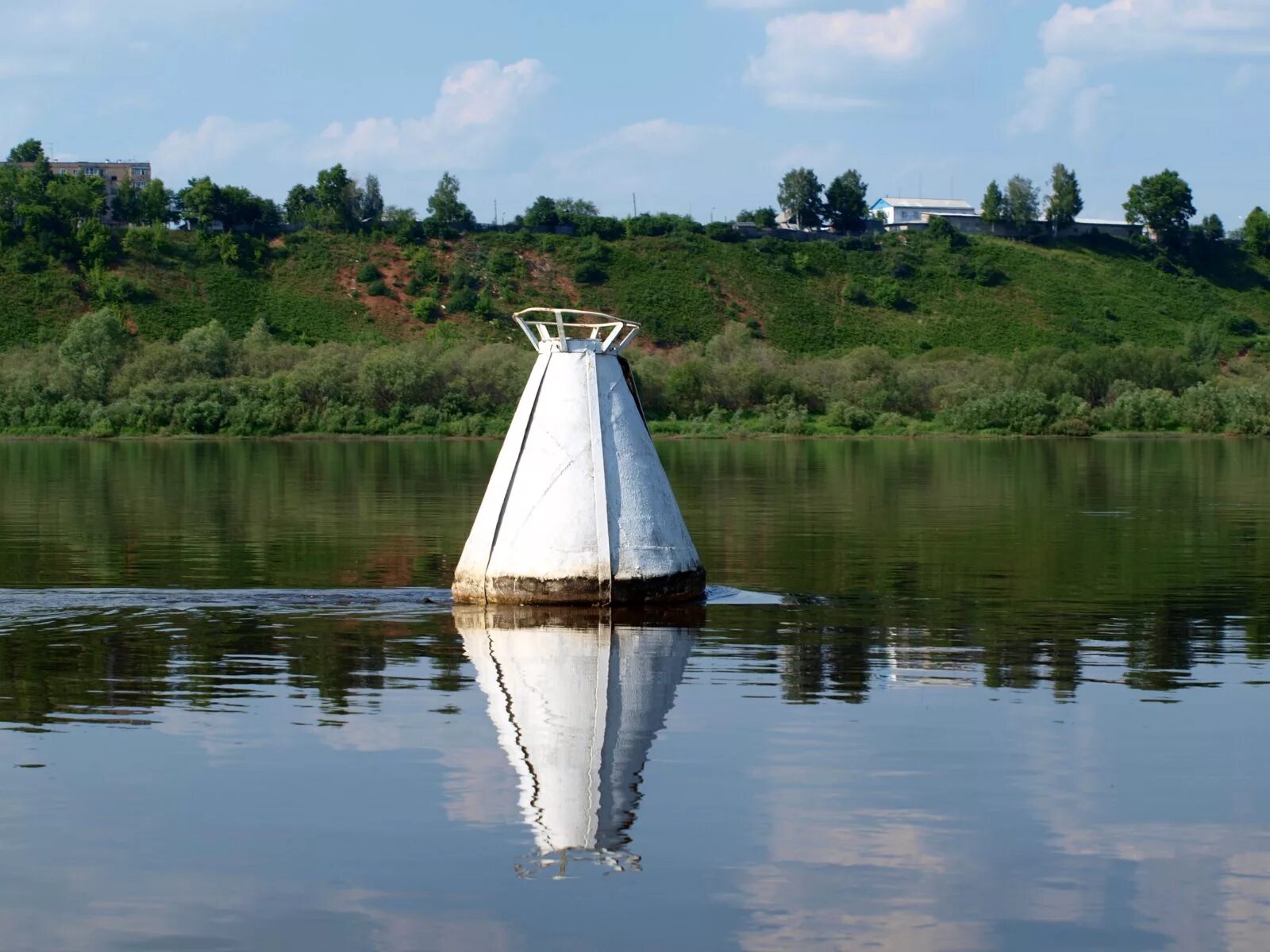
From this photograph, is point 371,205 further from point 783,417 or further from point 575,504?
point 575,504

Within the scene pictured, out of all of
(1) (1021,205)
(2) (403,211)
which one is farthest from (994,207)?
(2) (403,211)

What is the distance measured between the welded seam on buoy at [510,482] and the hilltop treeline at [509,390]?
253 ft

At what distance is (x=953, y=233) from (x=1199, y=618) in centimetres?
15410

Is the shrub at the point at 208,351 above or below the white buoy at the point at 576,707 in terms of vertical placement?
above

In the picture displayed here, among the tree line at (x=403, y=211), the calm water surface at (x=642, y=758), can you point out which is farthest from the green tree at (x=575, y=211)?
the calm water surface at (x=642, y=758)

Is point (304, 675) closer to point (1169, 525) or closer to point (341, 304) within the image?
point (1169, 525)

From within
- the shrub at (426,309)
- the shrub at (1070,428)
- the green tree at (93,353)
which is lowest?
the shrub at (1070,428)

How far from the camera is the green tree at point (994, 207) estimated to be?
178250 mm

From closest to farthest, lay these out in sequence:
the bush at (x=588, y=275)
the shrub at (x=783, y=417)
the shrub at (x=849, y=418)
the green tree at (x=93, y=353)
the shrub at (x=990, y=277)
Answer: the shrub at (x=783, y=417) → the shrub at (x=849, y=418) → the green tree at (x=93, y=353) → the bush at (x=588, y=275) → the shrub at (x=990, y=277)

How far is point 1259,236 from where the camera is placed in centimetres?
17788

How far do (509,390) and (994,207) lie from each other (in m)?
85.8

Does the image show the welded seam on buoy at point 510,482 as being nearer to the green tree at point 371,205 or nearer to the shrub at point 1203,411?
the shrub at point 1203,411

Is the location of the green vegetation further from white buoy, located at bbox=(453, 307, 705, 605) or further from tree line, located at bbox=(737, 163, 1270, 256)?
white buoy, located at bbox=(453, 307, 705, 605)

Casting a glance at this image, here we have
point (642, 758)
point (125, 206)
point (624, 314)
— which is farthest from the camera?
point (125, 206)
